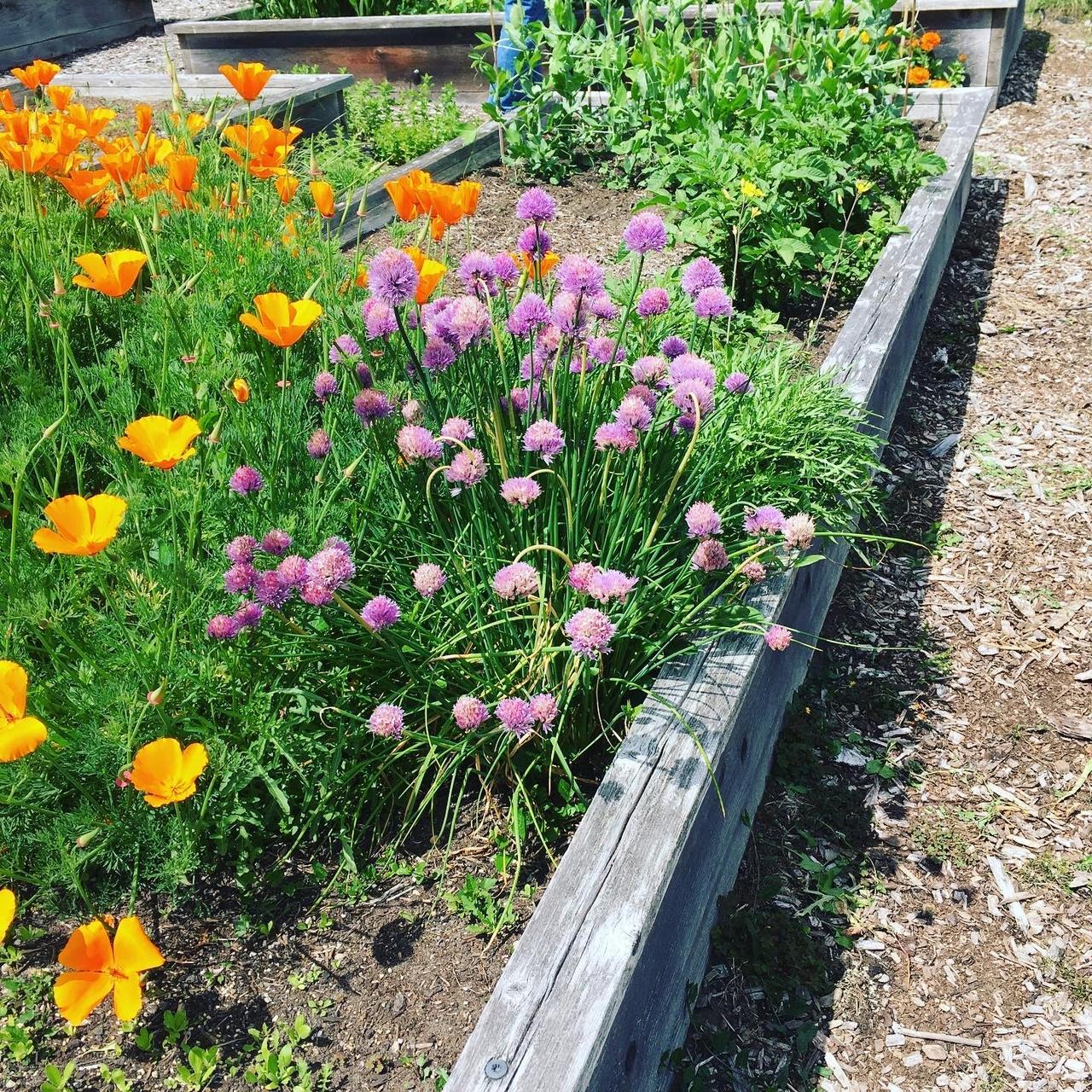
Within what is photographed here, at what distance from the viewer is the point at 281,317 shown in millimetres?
1922

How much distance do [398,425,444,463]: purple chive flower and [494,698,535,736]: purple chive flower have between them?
478 mm

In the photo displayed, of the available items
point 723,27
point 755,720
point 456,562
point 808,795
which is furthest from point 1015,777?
point 723,27

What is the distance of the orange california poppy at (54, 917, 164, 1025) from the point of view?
1.46 metres

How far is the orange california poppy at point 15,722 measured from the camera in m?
1.40

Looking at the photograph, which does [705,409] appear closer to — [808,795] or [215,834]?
[808,795]

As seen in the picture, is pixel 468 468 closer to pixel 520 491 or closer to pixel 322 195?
pixel 520 491

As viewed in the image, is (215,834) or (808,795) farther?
(808,795)

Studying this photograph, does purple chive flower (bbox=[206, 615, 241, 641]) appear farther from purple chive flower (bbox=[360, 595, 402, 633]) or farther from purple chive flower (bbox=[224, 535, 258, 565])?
purple chive flower (bbox=[360, 595, 402, 633])

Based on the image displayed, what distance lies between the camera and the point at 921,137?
5512 mm

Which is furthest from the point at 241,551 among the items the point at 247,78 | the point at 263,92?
the point at 263,92

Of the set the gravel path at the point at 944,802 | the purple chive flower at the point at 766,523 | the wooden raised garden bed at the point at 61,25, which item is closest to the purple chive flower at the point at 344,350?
the purple chive flower at the point at 766,523

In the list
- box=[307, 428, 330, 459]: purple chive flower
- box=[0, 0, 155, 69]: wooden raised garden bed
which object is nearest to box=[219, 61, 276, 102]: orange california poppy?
box=[307, 428, 330, 459]: purple chive flower

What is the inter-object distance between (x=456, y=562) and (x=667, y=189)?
3063mm

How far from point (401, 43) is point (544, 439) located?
235 inches
